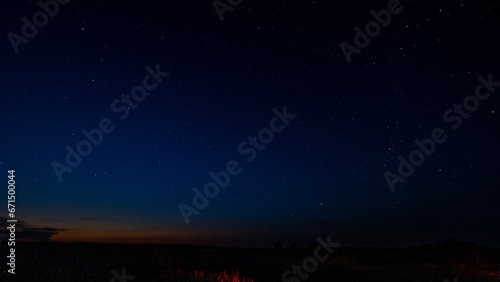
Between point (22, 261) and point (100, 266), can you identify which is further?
point (100, 266)

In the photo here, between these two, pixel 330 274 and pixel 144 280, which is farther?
pixel 330 274

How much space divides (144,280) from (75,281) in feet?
4.64

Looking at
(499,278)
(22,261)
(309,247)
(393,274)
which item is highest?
(309,247)

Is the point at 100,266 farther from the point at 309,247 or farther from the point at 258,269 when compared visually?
the point at 309,247

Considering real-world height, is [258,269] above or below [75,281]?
above

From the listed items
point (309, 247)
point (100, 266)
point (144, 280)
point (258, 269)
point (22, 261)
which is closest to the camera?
point (144, 280)

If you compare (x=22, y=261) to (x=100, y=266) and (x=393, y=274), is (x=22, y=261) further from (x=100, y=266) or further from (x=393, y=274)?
(x=393, y=274)

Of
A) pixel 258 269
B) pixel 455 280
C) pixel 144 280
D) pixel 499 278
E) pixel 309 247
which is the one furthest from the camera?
pixel 309 247

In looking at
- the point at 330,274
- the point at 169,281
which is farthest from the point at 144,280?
the point at 330,274

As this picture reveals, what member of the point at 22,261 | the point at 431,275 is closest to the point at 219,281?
the point at 22,261

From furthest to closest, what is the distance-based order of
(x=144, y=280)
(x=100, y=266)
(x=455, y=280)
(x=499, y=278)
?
(x=499, y=278) < (x=455, y=280) < (x=100, y=266) < (x=144, y=280)

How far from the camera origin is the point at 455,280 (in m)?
15.0

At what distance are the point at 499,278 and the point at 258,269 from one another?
9.34m

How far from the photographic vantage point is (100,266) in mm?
13703
